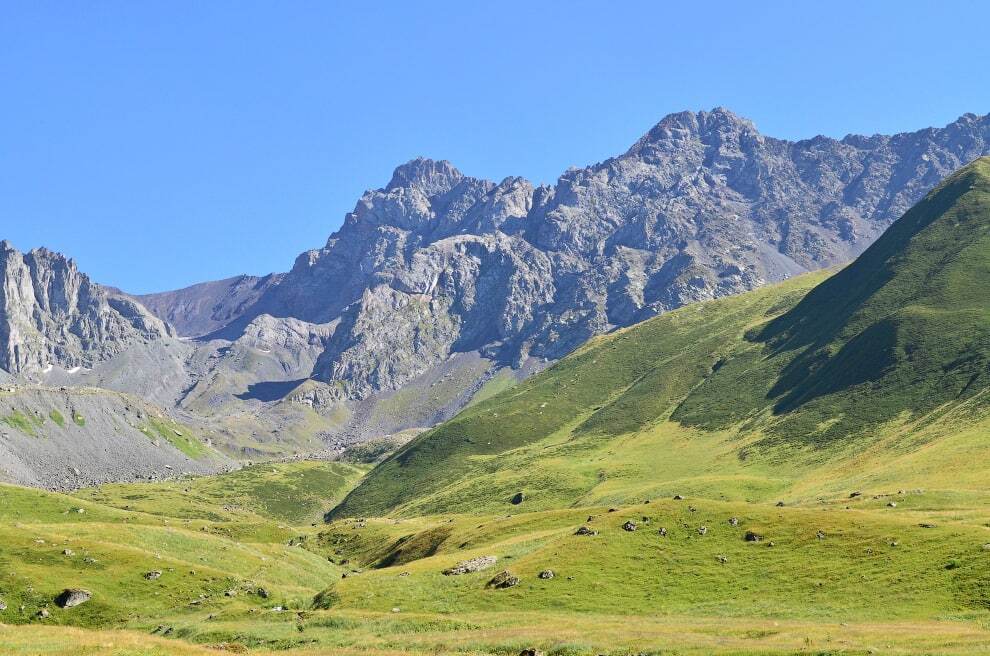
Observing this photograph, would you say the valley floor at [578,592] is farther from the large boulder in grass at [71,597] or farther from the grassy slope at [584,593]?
the large boulder in grass at [71,597]

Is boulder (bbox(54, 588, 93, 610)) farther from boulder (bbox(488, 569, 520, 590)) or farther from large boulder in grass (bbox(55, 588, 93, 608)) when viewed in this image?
boulder (bbox(488, 569, 520, 590))

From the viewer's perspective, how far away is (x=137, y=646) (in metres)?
43.8

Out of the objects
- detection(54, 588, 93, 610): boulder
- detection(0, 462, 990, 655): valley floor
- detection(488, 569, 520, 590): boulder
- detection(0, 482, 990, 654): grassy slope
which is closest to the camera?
detection(0, 462, 990, 655): valley floor

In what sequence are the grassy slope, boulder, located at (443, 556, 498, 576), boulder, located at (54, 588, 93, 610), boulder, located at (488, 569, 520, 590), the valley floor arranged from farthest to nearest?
boulder, located at (443, 556, 498, 576) < boulder, located at (54, 588, 93, 610) < boulder, located at (488, 569, 520, 590) < the grassy slope < the valley floor

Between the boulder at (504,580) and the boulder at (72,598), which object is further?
the boulder at (72,598)

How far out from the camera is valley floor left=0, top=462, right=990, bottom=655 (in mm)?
53781

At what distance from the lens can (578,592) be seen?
75.9 meters

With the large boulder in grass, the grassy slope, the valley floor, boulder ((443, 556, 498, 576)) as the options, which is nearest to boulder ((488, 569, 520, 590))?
the valley floor

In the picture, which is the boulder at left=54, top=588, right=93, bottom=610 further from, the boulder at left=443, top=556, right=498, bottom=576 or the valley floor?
the boulder at left=443, top=556, right=498, bottom=576

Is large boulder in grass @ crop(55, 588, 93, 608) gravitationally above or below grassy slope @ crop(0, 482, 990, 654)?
above

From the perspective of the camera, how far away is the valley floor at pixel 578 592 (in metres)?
53.8

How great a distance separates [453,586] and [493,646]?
89.1 feet

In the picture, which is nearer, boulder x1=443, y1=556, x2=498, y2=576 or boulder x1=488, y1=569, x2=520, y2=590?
boulder x1=488, y1=569, x2=520, y2=590

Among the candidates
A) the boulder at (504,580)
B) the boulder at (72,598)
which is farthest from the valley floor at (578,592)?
the boulder at (72,598)
